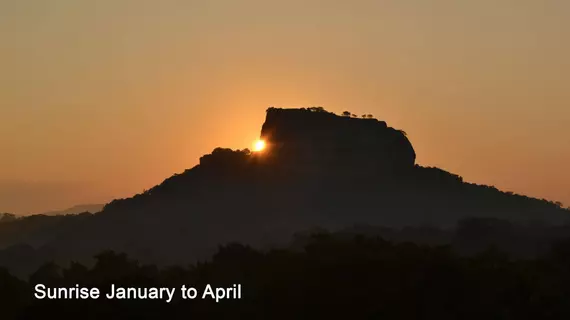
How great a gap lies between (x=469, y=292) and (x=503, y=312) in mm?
1895

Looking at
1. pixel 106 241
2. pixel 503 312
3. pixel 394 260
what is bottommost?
pixel 503 312

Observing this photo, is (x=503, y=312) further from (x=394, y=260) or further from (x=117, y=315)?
(x=117, y=315)

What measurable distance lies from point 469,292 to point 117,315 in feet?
52.6

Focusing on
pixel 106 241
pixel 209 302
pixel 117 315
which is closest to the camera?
pixel 117 315

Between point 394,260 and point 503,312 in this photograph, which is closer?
point 503,312

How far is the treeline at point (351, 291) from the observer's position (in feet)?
150

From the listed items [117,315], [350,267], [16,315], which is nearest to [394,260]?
[350,267]

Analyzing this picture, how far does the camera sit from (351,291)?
47312 millimetres

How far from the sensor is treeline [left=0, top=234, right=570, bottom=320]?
45.7 metres

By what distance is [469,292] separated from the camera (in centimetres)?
4841

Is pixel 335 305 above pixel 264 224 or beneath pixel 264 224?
beneath

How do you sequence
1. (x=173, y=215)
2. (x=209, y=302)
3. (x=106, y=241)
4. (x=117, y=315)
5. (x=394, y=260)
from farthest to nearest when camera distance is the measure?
(x=173, y=215), (x=106, y=241), (x=394, y=260), (x=209, y=302), (x=117, y=315)

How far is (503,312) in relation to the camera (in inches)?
1861

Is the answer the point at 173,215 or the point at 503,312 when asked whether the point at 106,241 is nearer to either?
the point at 173,215
